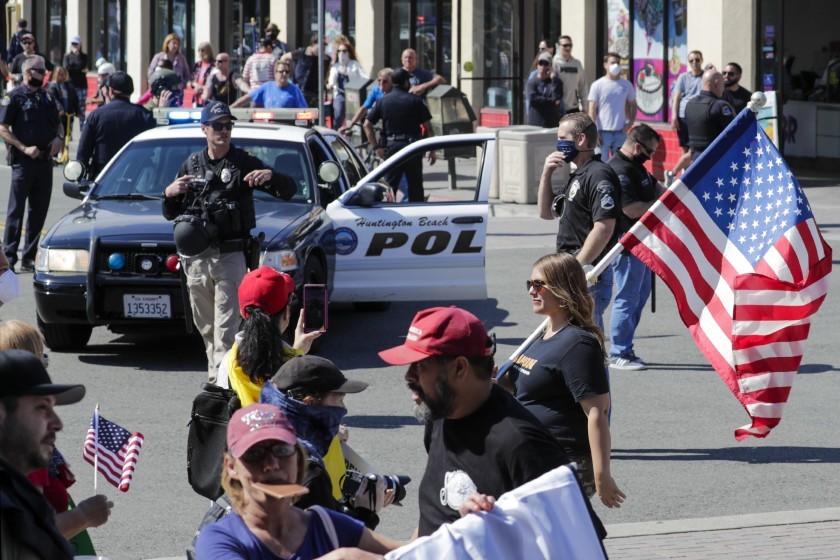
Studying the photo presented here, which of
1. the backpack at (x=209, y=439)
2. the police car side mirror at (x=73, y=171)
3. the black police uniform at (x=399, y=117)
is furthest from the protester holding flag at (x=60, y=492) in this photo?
the black police uniform at (x=399, y=117)

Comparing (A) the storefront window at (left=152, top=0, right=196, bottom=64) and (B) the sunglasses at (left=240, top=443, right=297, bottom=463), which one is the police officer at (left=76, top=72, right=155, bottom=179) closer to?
(B) the sunglasses at (left=240, top=443, right=297, bottom=463)

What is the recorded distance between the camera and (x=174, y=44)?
2802cm

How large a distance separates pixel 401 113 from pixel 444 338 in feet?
46.8

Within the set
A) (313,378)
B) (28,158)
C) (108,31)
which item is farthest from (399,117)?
(108,31)

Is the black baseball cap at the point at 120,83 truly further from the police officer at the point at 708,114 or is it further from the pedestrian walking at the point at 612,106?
the pedestrian walking at the point at 612,106

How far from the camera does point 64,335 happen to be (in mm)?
11422

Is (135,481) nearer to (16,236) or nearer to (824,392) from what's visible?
(824,392)

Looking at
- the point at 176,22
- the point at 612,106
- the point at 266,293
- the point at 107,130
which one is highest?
the point at 176,22

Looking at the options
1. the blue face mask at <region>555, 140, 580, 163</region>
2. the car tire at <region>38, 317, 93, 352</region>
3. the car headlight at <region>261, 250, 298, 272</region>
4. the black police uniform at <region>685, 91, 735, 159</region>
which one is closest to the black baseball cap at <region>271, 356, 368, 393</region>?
the blue face mask at <region>555, 140, 580, 163</region>

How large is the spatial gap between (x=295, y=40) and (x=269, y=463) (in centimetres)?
3144

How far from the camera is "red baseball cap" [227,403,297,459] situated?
3881mm

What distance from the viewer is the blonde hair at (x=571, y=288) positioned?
623cm

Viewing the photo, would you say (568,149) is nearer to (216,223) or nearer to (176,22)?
(216,223)

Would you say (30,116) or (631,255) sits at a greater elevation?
(30,116)
